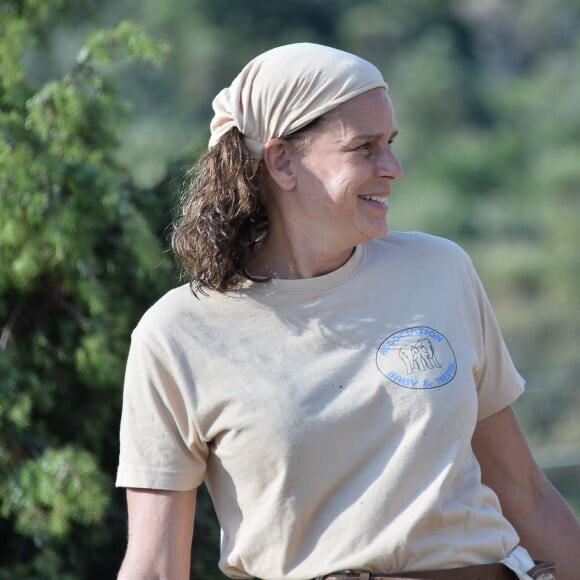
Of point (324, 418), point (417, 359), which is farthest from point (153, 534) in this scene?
point (417, 359)

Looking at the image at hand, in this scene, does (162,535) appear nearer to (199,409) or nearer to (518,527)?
(199,409)

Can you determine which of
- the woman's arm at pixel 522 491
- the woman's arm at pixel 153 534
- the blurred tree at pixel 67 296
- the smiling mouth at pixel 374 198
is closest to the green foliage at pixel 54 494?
the blurred tree at pixel 67 296

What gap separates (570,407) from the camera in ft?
29.1

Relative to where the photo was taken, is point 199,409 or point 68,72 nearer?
point 199,409

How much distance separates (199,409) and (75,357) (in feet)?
3.13

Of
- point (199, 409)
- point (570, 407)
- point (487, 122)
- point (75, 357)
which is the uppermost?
point (199, 409)

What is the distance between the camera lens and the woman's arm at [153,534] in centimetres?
216

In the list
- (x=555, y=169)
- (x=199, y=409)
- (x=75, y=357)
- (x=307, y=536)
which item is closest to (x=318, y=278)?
(x=199, y=409)

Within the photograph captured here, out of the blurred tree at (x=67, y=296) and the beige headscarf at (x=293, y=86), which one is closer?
the beige headscarf at (x=293, y=86)

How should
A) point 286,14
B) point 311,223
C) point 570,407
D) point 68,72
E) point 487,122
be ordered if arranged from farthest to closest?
point 286,14
point 487,122
point 570,407
point 68,72
point 311,223

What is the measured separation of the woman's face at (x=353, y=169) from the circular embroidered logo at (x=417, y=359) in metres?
0.20

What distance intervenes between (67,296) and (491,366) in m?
1.24

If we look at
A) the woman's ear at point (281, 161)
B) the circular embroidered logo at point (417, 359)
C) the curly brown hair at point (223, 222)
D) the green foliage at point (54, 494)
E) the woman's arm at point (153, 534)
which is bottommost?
the green foliage at point (54, 494)

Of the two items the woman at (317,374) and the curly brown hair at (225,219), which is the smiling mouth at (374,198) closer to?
the woman at (317,374)
